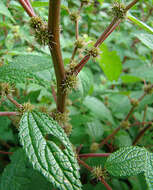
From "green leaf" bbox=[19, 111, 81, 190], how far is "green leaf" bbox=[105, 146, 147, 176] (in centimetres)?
31

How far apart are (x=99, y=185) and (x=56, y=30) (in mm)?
1186

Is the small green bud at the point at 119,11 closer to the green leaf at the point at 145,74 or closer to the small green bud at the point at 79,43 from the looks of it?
the small green bud at the point at 79,43

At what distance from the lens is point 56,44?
0.88 m

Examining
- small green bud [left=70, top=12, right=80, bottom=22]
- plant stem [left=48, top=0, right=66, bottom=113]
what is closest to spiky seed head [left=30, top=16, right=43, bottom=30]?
Answer: plant stem [left=48, top=0, right=66, bottom=113]

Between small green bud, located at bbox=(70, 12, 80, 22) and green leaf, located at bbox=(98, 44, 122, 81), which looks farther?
green leaf, located at bbox=(98, 44, 122, 81)

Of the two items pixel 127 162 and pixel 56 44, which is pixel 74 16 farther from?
pixel 127 162

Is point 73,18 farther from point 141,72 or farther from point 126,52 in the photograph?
point 126,52

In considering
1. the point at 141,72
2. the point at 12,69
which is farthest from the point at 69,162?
the point at 141,72

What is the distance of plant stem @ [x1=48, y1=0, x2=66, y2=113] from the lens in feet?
2.50

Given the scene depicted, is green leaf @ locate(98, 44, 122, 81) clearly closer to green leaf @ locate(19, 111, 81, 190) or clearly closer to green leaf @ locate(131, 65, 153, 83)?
green leaf @ locate(131, 65, 153, 83)

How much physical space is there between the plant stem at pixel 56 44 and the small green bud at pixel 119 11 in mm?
318

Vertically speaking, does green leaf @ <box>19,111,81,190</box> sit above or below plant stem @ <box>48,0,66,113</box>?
below

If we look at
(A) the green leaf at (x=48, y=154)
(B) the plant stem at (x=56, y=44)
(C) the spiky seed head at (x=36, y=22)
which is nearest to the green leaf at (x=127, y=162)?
(A) the green leaf at (x=48, y=154)

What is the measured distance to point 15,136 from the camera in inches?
85.2
